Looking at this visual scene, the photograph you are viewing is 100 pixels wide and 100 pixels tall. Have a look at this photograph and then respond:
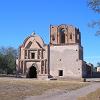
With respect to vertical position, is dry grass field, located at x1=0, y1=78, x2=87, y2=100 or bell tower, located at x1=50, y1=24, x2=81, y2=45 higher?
bell tower, located at x1=50, y1=24, x2=81, y2=45

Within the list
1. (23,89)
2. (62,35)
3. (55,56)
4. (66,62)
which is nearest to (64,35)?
(62,35)

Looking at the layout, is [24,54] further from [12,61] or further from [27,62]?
[12,61]

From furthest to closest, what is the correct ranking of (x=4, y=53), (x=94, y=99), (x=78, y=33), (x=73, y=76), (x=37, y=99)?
1. (x=4, y=53)
2. (x=78, y=33)
3. (x=73, y=76)
4. (x=37, y=99)
5. (x=94, y=99)

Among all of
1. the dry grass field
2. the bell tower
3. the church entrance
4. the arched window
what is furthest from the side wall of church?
the dry grass field

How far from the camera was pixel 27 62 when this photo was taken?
65875mm

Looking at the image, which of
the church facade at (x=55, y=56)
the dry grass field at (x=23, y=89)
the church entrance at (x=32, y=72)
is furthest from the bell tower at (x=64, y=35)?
the dry grass field at (x=23, y=89)

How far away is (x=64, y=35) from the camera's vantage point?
215ft

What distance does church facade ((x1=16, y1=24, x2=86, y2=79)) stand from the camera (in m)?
61.5

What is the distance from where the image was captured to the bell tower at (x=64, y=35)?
63.7 m

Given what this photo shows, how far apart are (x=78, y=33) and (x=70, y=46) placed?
4684mm

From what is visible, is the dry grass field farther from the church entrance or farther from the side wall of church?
the church entrance

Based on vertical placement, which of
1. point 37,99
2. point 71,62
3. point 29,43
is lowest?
point 37,99

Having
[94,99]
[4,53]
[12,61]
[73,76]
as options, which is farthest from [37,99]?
[4,53]

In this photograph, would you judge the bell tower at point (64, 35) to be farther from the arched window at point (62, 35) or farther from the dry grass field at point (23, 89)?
the dry grass field at point (23, 89)
